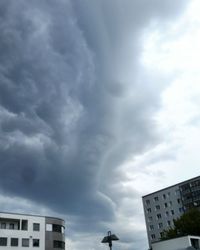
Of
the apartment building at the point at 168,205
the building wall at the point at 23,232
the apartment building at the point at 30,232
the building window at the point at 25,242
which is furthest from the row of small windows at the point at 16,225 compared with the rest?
the apartment building at the point at 168,205

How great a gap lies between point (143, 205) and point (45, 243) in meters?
46.9

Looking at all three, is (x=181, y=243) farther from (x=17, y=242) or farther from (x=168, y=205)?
(x=168, y=205)

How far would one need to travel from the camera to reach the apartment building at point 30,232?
3100 inches

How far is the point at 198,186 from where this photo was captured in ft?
339

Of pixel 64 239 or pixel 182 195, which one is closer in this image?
pixel 64 239

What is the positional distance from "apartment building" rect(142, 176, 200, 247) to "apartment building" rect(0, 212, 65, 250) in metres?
36.1

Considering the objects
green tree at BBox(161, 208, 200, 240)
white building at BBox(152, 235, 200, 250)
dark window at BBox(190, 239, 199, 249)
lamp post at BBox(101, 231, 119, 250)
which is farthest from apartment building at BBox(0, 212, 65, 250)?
lamp post at BBox(101, 231, 119, 250)

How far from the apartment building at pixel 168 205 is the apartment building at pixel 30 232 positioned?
119 ft

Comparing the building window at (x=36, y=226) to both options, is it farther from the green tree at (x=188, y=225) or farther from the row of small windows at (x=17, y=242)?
the green tree at (x=188, y=225)

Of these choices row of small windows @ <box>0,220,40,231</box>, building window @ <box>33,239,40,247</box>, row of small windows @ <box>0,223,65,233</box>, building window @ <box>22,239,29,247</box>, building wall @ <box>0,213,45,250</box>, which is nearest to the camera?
building wall @ <box>0,213,45,250</box>

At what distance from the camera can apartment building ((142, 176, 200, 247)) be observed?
104 m

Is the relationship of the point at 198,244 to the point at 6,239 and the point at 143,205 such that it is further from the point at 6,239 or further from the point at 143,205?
the point at 143,205

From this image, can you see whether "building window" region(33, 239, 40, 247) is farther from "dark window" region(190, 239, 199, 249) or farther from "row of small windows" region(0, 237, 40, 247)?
"dark window" region(190, 239, 199, 249)

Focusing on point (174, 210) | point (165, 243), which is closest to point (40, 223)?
point (165, 243)
